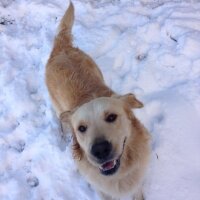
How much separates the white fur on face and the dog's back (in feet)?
1.56

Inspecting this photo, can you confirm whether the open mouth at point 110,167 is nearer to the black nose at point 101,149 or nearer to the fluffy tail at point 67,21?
the black nose at point 101,149

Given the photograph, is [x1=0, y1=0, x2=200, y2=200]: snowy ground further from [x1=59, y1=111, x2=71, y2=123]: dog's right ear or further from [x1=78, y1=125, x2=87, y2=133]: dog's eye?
[x1=78, y1=125, x2=87, y2=133]: dog's eye

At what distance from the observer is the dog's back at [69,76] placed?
12.8 feet

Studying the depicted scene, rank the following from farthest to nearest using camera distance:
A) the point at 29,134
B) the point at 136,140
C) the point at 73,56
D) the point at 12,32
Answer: the point at 12,32 → the point at 29,134 → the point at 73,56 → the point at 136,140

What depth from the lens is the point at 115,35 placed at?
18.2 feet

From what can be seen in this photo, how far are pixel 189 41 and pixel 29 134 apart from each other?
98.0 inches

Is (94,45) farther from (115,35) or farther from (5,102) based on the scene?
(5,102)

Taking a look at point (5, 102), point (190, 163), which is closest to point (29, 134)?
point (5, 102)

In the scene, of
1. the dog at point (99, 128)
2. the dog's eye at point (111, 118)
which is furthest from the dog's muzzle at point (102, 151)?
the dog's eye at point (111, 118)

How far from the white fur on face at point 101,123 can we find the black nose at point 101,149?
0.14 ft

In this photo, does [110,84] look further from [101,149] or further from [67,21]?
[101,149]

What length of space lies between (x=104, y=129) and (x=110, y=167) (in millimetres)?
382

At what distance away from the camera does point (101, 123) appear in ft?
10.2

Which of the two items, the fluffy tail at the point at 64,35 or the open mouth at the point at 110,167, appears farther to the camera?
the fluffy tail at the point at 64,35
